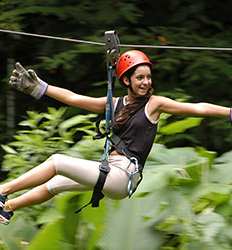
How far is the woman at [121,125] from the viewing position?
4312 mm

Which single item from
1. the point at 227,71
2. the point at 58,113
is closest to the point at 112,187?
the point at 58,113

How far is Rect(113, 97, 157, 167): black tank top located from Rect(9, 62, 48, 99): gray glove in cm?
42

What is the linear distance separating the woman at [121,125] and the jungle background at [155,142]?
1.18 ft

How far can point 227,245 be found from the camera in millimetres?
4512

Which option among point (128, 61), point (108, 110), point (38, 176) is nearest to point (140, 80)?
point (128, 61)

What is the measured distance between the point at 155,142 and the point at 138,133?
60.2 inches

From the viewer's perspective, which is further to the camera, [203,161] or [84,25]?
[84,25]

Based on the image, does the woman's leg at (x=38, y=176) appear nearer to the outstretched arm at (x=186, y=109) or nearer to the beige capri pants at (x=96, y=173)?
the beige capri pants at (x=96, y=173)

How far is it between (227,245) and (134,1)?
3412 millimetres

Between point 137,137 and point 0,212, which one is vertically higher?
point 137,137

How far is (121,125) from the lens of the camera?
4.38 m

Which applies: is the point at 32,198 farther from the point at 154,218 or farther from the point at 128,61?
the point at 128,61

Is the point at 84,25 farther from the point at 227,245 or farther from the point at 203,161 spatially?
the point at 227,245

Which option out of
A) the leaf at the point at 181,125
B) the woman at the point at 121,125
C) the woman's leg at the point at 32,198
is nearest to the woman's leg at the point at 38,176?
the woman at the point at 121,125
